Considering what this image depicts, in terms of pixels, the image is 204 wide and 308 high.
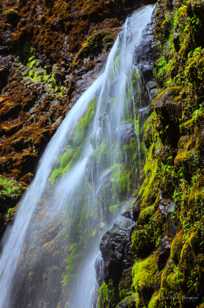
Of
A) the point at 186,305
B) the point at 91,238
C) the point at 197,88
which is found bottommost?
the point at 91,238

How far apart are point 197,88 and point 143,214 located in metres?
1.29

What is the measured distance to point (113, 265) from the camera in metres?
5.35

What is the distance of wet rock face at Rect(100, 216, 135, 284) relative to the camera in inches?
209

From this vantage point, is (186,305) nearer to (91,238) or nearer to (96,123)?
(91,238)

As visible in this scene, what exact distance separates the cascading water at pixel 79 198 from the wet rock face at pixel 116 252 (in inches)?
33.4

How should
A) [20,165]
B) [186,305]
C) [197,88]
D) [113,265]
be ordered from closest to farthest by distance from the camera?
[186,305]
[197,88]
[113,265]
[20,165]

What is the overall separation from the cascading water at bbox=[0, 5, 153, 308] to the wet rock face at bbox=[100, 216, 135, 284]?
2.78 feet

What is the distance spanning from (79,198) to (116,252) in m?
2.61

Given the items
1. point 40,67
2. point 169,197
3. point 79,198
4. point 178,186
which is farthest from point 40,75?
point 178,186

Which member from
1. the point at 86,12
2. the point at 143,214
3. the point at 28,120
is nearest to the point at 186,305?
the point at 143,214

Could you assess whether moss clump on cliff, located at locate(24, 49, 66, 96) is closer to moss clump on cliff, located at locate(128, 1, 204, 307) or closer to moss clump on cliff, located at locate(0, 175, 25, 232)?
moss clump on cliff, located at locate(0, 175, 25, 232)

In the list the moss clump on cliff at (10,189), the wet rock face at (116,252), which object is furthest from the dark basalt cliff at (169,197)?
the moss clump on cliff at (10,189)

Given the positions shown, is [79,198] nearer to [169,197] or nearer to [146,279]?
[169,197]

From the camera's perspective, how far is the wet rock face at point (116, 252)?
5.30 meters
